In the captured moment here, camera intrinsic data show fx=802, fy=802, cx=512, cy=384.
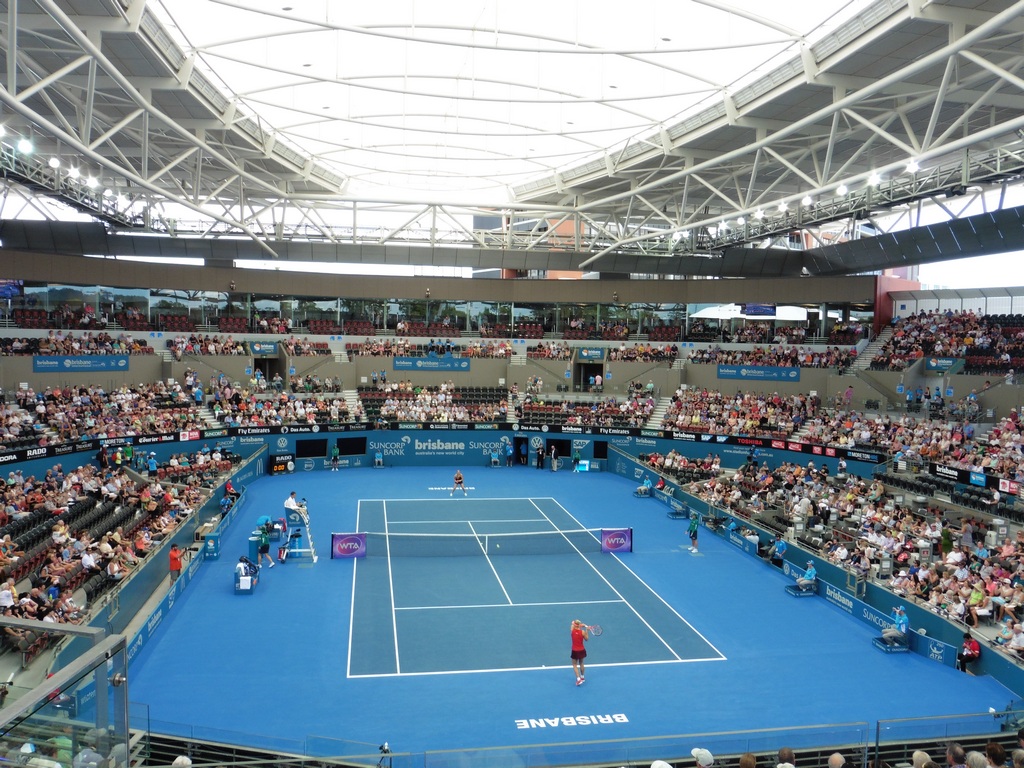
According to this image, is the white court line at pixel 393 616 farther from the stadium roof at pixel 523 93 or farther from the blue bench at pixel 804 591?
the stadium roof at pixel 523 93

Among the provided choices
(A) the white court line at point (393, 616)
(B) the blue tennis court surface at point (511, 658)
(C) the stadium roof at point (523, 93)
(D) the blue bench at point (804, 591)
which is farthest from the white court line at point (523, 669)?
(C) the stadium roof at point (523, 93)

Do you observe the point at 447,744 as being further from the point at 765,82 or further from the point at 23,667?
the point at 765,82

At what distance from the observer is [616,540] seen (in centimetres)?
2816

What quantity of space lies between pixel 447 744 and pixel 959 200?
40.2 meters

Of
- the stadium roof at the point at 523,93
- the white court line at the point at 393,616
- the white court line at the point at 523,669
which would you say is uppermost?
the stadium roof at the point at 523,93

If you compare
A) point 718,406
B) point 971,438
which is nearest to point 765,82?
point 971,438

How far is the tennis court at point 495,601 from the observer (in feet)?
61.4

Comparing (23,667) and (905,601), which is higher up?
(23,667)

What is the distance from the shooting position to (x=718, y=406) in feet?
152

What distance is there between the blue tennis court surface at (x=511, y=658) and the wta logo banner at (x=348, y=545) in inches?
27.2

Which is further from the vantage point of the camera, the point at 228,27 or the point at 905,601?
the point at 228,27

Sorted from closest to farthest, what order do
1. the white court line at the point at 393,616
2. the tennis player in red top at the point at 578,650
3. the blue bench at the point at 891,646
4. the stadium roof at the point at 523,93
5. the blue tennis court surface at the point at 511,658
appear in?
1. the blue tennis court surface at the point at 511,658
2. the tennis player in red top at the point at 578,650
3. the white court line at the point at 393,616
4. the blue bench at the point at 891,646
5. the stadium roof at the point at 523,93

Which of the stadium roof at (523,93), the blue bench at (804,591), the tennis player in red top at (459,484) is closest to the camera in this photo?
the stadium roof at (523,93)

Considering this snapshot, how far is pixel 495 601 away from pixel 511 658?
13.3ft
